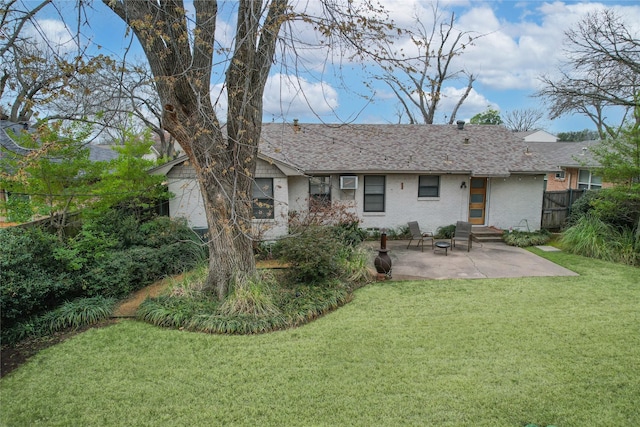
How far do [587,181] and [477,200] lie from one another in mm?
10189

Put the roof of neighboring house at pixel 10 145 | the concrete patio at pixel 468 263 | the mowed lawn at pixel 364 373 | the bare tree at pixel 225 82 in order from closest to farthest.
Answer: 1. the mowed lawn at pixel 364 373
2. the bare tree at pixel 225 82
3. the roof of neighboring house at pixel 10 145
4. the concrete patio at pixel 468 263

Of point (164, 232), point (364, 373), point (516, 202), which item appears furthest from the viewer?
point (516, 202)

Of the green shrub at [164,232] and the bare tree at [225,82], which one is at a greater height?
the bare tree at [225,82]

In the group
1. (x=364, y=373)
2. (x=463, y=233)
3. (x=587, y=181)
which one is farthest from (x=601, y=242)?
(x=587, y=181)

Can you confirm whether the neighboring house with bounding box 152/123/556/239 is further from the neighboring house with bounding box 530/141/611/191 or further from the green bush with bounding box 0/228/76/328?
the green bush with bounding box 0/228/76/328

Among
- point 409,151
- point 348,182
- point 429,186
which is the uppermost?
point 409,151

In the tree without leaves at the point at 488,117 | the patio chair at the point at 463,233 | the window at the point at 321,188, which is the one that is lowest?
the patio chair at the point at 463,233

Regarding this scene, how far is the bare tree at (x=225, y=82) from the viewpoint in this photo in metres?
5.32

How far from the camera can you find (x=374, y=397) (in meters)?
4.45

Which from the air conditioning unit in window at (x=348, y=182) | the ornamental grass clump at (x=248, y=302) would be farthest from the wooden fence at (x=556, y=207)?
the ornamental grass clump at (x=248, y=302)

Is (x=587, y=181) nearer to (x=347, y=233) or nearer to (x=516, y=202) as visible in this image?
(x=516, y=202)

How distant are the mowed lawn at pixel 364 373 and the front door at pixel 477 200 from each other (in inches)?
305

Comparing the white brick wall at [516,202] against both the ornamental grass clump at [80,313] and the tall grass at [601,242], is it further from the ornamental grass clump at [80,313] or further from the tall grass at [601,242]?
the ornamental grass clump at [80,313]

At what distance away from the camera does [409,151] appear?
1489 centimetres
